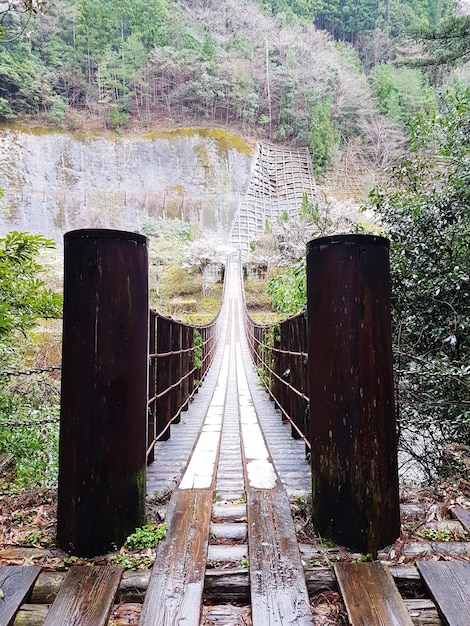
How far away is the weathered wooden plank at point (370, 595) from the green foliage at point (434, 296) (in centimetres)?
159

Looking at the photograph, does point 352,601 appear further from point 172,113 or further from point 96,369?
point 172,113

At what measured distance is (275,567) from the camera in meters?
1.31

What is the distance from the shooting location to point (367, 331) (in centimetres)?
152

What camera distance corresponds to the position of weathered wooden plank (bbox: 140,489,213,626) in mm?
1097

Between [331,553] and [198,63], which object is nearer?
[331,553]

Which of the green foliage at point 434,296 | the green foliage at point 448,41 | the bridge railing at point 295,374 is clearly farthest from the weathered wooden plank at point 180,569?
the green foliage at point 448,41

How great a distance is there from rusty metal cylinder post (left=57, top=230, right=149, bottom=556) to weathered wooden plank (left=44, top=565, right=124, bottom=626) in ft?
0.53

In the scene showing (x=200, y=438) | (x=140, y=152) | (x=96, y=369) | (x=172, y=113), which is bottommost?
(x=200, y=438)

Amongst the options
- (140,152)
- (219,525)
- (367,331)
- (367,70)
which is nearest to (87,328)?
(219,525)

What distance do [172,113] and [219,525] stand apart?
42.9 metres

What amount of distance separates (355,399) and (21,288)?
126 inches

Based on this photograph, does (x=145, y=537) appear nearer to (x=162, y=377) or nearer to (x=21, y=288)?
(x=162, y=377)

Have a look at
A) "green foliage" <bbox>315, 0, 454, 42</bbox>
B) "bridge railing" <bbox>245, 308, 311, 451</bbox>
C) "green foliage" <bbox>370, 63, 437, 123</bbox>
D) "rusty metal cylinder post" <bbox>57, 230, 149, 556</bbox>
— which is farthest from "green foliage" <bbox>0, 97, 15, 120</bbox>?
"green foliage" <bbox>315, 0, 454, 42</bbox>

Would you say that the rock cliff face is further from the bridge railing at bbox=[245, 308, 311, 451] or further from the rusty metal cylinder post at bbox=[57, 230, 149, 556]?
the rusty metal cylinder post at bbox=[57, 230, 149, 556]
